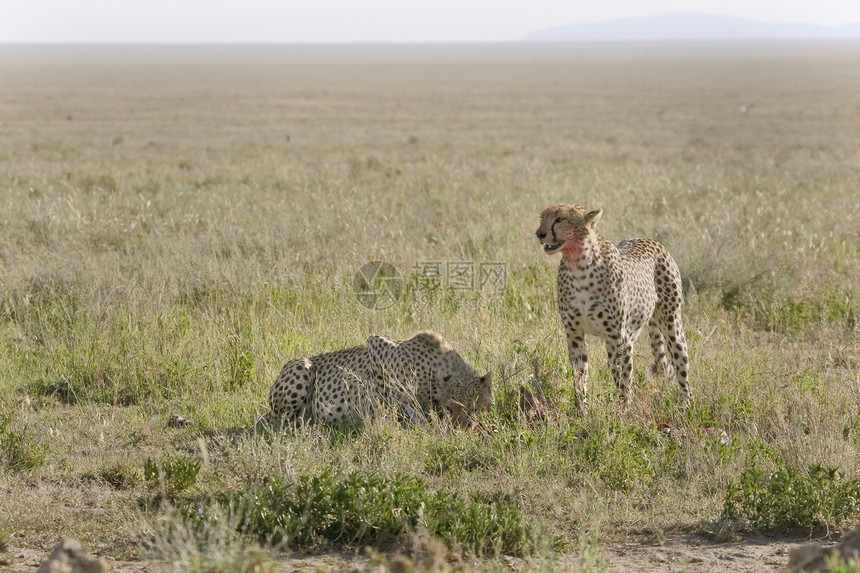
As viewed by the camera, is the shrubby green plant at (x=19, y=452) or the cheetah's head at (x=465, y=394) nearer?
the shrubby green plant at (x=19, y=452)

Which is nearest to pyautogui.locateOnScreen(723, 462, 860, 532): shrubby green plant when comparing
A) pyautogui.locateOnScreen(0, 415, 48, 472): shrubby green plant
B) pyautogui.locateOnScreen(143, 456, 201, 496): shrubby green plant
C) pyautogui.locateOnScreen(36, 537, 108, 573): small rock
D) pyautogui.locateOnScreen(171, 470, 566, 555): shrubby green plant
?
pyautogui.locateOnScreen(171, 470, 566, 555): shrubby green plant

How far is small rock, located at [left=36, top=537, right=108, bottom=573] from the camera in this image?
3.22m

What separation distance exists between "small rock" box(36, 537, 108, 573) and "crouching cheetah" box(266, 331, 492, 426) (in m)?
2.34

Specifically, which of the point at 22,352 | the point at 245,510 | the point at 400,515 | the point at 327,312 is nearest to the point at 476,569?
the point at 400,515

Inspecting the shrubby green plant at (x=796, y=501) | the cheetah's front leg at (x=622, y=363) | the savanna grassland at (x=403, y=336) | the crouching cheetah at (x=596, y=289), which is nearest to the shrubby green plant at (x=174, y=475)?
the savanna grassland at (x=403, y=336)

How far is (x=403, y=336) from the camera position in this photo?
23.2 feet

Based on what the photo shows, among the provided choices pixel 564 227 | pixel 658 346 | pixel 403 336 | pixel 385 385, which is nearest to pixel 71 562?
pixel 385 385

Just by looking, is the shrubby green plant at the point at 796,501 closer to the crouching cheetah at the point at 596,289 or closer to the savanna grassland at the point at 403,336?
the savanna grassland at the point at 403,336

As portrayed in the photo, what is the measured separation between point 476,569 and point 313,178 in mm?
13324

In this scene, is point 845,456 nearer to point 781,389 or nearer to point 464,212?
point 781,389

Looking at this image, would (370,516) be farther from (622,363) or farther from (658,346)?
(658,346)

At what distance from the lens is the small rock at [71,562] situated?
3.22m

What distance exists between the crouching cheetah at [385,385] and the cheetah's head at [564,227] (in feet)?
2.88

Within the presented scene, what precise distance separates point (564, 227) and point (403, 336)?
80.0 inches
